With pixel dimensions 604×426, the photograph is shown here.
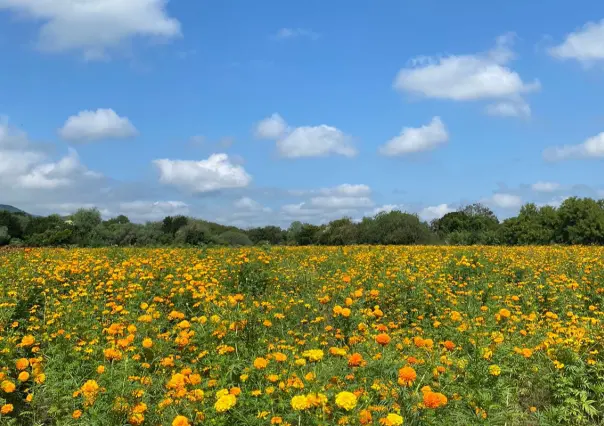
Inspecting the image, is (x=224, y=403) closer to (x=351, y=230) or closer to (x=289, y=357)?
(x=289, y=357)

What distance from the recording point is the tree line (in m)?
36.0

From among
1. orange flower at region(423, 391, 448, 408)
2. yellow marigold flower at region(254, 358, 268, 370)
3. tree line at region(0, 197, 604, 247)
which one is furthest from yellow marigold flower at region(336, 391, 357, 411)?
tree line at region(0, 197, 604, 247)

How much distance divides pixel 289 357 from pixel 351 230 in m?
41.8

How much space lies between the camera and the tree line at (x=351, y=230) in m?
36.0

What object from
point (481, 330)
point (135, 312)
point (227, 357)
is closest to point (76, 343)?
point (135, 312)

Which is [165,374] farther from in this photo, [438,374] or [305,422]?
[438,374]

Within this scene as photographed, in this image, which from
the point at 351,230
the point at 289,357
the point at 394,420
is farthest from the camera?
the point at 351,230

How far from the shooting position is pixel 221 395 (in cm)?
302

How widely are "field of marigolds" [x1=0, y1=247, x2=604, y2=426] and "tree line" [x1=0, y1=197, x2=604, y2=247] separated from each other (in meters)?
21.7

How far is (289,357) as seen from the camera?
391 centimetres

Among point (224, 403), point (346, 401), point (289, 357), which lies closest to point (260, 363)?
point (289, 357)

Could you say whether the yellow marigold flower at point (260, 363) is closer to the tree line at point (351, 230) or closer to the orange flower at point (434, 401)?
the orange flower at point (434, 401)

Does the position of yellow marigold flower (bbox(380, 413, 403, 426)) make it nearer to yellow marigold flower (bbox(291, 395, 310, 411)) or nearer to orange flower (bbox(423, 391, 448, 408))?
A: orange flower (bbox(423, 391, 448, 408))

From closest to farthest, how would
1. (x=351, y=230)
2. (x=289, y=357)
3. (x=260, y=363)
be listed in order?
(x=260, y=363) < (x=289, y=357) < (x=351, y=230)
